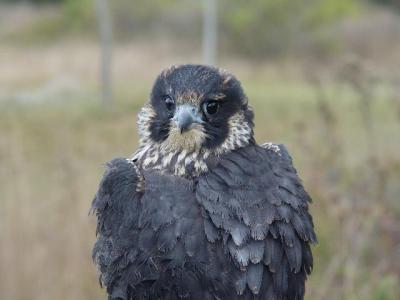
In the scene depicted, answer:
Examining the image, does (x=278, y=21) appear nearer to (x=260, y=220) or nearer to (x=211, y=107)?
(x=211, y=107)

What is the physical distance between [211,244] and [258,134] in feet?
25.6

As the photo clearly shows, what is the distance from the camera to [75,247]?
5.35m

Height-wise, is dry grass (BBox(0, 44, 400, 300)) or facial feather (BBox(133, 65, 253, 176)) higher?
facial feather (BBox(133, 65, 253, 176))

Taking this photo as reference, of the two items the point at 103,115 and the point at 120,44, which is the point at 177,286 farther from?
the point at 120,44

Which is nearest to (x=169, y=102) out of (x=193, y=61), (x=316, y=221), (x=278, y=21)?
(x=316, y=221)

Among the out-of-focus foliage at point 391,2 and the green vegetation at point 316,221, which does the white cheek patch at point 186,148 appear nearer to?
the green vegetation at point 316,221

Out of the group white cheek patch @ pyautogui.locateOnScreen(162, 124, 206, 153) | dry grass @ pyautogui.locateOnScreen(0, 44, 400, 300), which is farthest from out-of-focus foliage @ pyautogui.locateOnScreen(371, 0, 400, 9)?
white cheek patch @ pyautogui.locateOnScreen(162, 124, 206, 153)

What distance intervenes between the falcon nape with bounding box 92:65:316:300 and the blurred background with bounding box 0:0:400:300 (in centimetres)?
210

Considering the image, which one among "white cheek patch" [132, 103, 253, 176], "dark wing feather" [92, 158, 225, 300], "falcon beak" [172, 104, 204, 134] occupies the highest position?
"falcon beak" [172, 104, 204, 134]

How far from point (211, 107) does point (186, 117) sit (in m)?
0.15

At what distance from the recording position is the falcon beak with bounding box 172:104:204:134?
2.59 m

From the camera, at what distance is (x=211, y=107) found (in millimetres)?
2727

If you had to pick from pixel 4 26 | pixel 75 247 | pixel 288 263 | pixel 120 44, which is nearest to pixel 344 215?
pixel 75 247

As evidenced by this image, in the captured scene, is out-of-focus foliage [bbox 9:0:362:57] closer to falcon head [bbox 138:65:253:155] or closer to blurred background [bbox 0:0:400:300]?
blurred background [bbox 0:0:400:300]
